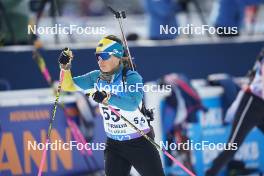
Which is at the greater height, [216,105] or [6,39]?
[6,39]

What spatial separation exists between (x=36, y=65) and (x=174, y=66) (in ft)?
4.76

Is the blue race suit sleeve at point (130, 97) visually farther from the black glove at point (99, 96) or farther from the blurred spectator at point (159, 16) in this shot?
the blurred spectator at point (159, 16)

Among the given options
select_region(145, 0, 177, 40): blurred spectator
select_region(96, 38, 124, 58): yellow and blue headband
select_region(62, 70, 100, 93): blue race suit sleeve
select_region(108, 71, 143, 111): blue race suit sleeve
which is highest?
select_region(145, 0, 177, 40): blurred spectator

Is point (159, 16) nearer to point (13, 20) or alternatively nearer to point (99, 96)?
point (13, 20)

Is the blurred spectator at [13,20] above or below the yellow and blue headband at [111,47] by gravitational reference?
above

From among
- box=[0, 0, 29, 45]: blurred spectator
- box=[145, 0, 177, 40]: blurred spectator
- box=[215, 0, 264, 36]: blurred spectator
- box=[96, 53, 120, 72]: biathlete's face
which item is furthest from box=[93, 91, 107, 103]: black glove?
→ box=[215, 0, 264, 36]: blurred spectator

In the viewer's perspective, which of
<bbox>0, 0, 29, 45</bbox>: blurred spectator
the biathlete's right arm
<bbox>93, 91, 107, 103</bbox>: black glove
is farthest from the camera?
<bbox>0, 0, 29, 45</bbox>: blurred spectator

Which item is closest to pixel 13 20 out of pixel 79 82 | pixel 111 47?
pixel 79 82

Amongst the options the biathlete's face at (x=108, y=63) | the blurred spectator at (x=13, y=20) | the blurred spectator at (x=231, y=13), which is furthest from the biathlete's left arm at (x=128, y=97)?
the blurred spectator at (x=231, y=13)

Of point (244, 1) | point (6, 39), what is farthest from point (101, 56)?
point (244, 1)

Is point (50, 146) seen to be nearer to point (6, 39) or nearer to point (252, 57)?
point (6, 39)

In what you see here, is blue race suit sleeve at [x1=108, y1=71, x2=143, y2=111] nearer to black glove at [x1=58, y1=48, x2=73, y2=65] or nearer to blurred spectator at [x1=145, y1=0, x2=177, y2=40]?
black glove at [x1=58, y1=48, x2=73, y2=65]

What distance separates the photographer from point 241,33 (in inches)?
378

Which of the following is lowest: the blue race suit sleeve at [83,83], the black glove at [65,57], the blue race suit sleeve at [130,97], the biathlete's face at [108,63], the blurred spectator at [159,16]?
the blue race suit sleeve at [130,97]
